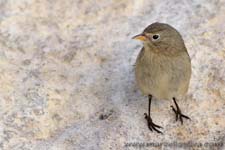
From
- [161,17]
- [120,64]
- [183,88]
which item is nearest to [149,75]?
[183,88]

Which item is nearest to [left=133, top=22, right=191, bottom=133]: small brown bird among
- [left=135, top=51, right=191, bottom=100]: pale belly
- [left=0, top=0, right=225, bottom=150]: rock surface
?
[left=135, top=51, right=191, bottom=100]: pale belly

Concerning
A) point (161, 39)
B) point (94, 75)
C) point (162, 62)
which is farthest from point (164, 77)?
point (94, 75)

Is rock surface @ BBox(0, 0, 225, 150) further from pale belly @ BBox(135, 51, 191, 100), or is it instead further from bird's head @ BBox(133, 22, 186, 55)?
bird's head @ BBox(133, 22, 186, 55)

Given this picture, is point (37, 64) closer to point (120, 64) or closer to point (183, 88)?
point (120, 64)

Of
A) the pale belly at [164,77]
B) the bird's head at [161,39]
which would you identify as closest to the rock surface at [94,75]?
the pale belly at [164,77]

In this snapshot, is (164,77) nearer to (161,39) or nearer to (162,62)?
(162,62)
